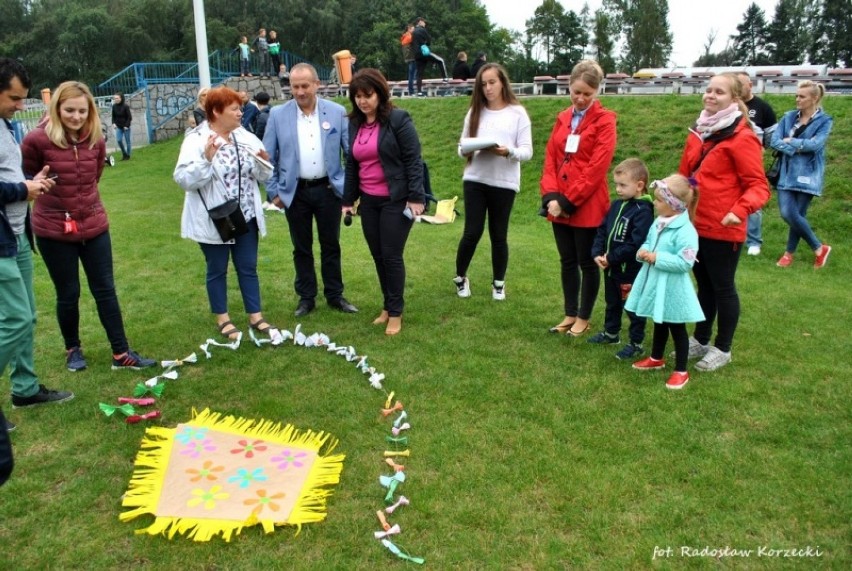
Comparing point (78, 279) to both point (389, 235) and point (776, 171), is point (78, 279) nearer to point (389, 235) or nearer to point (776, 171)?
point (389, 235)

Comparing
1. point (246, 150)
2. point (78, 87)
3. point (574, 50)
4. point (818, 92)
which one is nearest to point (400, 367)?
point (246, 150)

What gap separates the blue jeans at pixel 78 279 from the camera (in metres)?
4.33

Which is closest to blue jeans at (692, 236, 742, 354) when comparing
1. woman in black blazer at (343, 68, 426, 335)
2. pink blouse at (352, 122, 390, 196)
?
woman in black blazer at (343, 68, 426, 335)

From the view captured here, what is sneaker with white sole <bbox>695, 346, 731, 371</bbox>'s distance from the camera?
4523 mm

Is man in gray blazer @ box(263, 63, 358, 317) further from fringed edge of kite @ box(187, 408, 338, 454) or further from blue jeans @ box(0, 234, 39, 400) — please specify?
blue jeans @ box(0, 234, 39, 400)

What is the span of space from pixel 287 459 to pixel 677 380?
2.52 m

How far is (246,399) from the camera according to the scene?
420cm

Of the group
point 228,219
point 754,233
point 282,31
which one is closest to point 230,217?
point 228,219

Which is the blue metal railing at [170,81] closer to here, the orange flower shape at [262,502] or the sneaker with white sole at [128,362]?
the sneaker with white sole at [128,362]

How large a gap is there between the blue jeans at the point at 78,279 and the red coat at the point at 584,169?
10.5 ft

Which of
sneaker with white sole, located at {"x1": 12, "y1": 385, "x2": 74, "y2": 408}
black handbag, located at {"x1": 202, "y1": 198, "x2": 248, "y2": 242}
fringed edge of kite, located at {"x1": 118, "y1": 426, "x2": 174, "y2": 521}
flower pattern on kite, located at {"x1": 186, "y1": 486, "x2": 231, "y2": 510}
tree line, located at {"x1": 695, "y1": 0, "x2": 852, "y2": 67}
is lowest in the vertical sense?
flower pattern on kite, located at {"x1": 186, "y1": 486, "x2": 231, "y2": 510}

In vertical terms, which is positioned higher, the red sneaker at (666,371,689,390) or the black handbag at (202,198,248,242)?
the black handbag at (202,198,248,242)

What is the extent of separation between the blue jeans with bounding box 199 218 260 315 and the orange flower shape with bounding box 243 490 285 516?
2272 mm

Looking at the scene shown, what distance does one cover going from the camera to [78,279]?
14.7 ft
